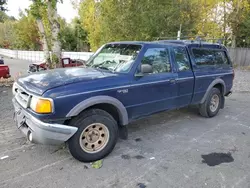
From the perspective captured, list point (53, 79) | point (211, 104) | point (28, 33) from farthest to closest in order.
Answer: point (28, 33)
point (211, 104)
point (53, 79)

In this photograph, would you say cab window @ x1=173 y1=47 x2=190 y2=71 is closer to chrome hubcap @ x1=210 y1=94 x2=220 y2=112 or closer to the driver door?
the driver door

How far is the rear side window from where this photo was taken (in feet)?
15.7

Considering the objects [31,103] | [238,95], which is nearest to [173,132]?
[31,103]

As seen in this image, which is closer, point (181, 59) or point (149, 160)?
point (149, 160)

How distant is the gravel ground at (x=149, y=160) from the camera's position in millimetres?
2811

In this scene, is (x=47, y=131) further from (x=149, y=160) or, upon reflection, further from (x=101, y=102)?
(x=149, y=160)

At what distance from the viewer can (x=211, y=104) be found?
17.5 ft

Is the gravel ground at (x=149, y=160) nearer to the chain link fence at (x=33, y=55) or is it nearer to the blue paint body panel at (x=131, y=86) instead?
the blue paint body panel at (x=131, y=86)

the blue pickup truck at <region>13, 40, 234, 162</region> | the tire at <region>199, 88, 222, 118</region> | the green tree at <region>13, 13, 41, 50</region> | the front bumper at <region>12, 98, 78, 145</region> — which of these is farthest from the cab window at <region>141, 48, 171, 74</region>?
the green tree at <region>13, 13, 41, 50</region>

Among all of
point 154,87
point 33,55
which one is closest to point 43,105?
point 154,87

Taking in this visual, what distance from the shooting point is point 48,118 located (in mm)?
2832

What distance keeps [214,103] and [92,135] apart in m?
3.56

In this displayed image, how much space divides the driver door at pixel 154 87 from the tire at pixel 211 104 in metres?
1.22

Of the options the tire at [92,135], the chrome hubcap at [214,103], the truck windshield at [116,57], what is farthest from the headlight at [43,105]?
the chrome hubcap at [214,103]
